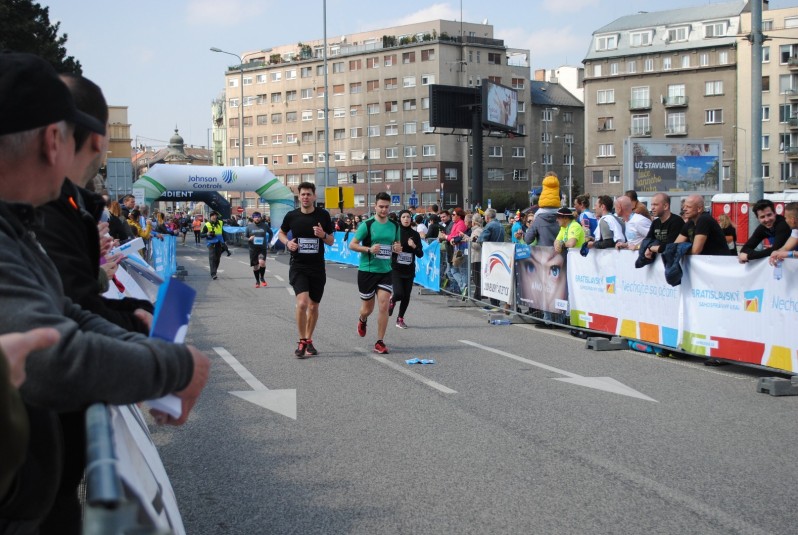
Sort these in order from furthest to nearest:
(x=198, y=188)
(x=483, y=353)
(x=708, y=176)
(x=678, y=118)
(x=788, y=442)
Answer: (x=678, y=118), (x=198, y=188), (x=708, y=176), (x=483, y=353), (x=788, y=442)

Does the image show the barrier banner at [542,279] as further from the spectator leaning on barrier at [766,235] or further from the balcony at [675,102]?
the balcony at [675,102]

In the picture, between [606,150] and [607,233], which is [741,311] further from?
[606,150]

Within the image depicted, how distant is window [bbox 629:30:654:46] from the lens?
97.8 m

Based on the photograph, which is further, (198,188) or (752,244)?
(198,188)

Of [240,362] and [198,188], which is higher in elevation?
[198,188]

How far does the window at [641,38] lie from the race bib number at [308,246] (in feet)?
303

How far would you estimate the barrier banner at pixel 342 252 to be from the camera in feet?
115

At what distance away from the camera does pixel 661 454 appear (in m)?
6.46

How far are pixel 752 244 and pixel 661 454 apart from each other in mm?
5018

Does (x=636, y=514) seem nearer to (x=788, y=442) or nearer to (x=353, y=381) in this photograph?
(x=788, y=442)

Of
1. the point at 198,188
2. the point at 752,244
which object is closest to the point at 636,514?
the point at 752,244

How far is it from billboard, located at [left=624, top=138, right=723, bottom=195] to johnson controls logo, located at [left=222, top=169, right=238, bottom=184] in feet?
68.4

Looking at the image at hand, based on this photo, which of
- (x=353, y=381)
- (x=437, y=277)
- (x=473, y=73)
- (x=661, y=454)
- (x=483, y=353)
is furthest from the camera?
(x=473, y=73)

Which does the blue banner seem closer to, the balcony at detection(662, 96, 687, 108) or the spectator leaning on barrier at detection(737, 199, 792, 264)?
the spectator leaning on barrier at detection(737, 199, 792, 264)
